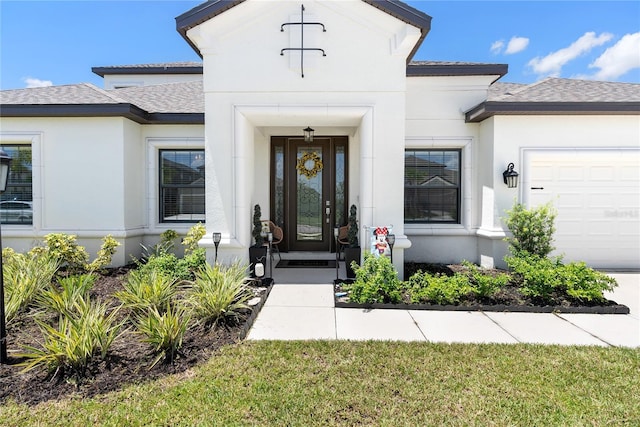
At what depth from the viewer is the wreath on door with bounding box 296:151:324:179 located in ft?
28.2

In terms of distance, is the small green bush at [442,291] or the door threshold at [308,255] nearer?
the small green bush at [442,291]

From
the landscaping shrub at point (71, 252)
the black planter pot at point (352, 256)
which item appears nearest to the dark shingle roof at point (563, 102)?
the black planter pot at point (352, 256)

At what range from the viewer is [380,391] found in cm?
290

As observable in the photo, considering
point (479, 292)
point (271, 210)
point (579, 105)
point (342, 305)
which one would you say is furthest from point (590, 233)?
point (271, 210)

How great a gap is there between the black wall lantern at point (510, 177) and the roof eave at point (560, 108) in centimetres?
114

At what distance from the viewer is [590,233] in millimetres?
7582

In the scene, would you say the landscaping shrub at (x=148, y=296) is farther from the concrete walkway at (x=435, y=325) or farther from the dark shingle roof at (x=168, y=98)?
the dark shingle roof at (x=168, y=98)

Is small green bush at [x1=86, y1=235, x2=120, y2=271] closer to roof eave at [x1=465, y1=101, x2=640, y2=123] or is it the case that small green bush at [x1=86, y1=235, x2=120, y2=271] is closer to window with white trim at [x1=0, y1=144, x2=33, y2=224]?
window with white trim at [x1=0, y1=144, x2=33, y2=224]

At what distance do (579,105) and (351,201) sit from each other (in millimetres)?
5125

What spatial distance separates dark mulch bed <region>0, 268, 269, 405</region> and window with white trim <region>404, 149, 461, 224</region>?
17.1ft

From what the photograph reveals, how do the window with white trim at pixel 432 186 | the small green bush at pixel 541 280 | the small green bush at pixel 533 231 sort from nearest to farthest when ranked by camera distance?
1. the small green bush at pixel 541 280
2. the small green bush at pixel 533 231
3. the window with white trim at pixel 432 186

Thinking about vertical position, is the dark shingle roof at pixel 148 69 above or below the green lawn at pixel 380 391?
above

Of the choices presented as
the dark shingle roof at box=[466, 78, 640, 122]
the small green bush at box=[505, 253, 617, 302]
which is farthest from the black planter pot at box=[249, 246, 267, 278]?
the dark shingle roof at box=[466, 78, 640, 122]

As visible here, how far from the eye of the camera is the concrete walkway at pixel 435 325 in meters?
4.02
